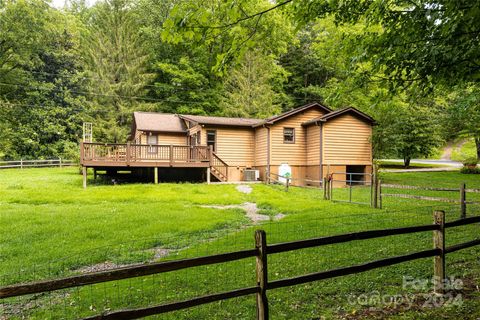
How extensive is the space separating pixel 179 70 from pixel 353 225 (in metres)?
31.4

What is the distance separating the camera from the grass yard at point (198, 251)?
4.29 metres

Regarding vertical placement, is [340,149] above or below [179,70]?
below

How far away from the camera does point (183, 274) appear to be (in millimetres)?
5484

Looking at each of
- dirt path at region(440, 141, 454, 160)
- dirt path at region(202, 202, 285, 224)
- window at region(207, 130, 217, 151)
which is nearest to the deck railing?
window at region(207, 130, 217, 151)

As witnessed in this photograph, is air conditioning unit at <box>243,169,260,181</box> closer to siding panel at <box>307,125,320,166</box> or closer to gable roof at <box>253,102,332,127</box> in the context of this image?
gable roof at <box>253,102,332,127</box>

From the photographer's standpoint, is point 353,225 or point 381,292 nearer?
point 381,292

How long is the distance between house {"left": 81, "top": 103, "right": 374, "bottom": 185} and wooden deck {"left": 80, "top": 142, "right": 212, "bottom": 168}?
6 cm

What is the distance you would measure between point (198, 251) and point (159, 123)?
718 inches

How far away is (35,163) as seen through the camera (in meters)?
30.6

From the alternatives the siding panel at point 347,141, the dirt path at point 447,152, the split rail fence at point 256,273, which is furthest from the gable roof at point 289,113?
the dirt path at point 447,152

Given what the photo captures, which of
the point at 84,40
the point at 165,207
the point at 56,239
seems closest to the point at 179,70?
the point at 84,40

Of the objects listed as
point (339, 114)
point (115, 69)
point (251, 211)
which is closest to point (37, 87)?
point (115, 69)

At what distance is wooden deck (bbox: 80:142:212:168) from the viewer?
675 inches

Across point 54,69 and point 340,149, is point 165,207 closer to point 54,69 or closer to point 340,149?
point 340,149
